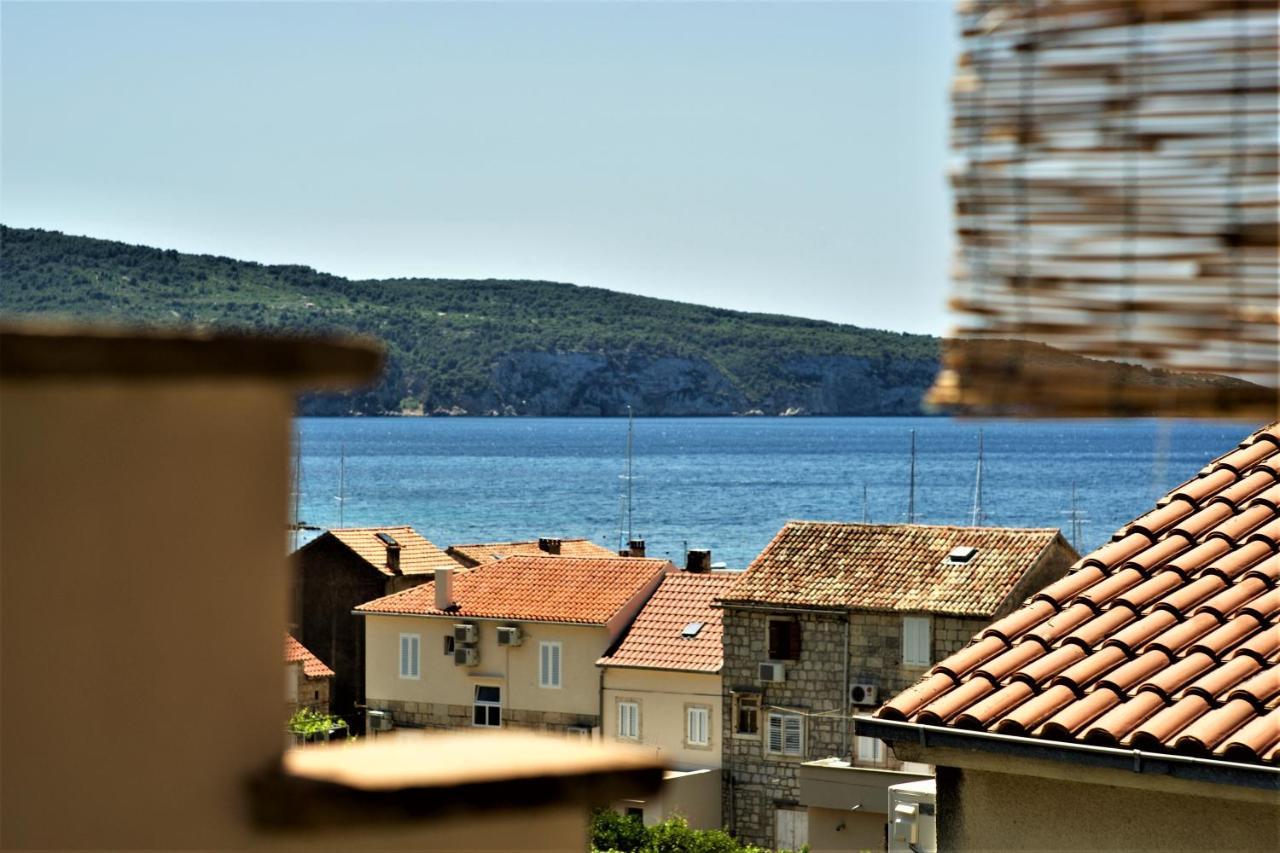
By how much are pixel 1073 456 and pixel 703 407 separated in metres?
42.4

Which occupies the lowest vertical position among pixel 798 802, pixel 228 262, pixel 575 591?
pixel 798 802

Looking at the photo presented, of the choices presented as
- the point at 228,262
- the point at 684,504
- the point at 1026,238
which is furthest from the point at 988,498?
the point at 1026,238

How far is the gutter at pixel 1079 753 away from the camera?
464 cm

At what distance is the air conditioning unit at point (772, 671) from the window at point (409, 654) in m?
9.10

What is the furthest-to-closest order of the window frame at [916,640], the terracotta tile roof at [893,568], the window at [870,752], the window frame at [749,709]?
the window frame at [749,709] < the terracotta tile roof at [893,568] < the window frame at [916,640] < the window at [870,752]

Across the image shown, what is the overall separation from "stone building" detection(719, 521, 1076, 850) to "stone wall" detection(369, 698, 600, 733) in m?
4.09

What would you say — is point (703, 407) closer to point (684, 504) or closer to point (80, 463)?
point (684, 504)

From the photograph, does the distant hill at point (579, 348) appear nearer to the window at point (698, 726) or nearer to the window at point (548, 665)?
the window at point (548, 665)

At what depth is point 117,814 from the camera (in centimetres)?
145

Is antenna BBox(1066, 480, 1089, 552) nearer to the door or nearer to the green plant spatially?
the door

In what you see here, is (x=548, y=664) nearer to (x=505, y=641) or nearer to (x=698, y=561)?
(x=505, y=641)

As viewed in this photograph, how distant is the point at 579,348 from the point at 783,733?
128m

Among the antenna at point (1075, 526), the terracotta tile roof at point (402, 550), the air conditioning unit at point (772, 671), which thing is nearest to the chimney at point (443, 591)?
the terracotta tile roof at point (402, 550)

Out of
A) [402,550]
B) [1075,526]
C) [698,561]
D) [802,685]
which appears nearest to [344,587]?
[402,550]
